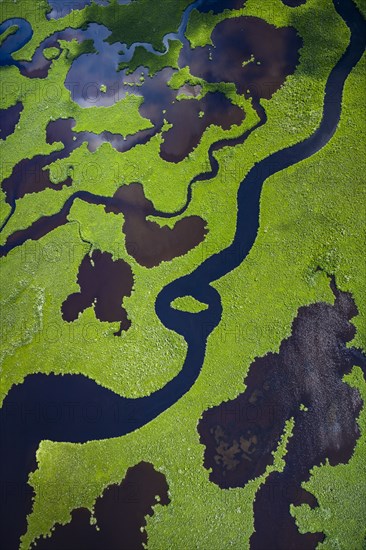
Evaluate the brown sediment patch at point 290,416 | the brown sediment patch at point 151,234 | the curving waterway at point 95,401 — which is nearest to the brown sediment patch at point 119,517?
the curving waterway at point 95,401

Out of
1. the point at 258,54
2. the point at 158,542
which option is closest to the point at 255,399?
the point at 158,542

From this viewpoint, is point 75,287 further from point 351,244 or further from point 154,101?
point 351,244

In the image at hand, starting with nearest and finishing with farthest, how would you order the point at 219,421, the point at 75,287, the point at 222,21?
the point at 219,421, the point at 75,287, the point at 222,21

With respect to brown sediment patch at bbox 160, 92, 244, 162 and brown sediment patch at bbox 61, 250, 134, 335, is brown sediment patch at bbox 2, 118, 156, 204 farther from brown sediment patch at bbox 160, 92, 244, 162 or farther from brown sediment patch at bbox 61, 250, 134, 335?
brown sediment patch at bbox 61, 250, 134, 335

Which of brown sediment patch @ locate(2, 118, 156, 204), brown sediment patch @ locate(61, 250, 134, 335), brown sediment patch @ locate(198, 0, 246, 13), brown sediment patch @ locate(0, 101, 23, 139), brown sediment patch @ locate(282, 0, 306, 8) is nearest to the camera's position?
brown sediment patch @ locate(61, 250, 134, 335)

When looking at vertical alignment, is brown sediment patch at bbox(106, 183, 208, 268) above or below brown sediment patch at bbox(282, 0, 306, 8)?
below

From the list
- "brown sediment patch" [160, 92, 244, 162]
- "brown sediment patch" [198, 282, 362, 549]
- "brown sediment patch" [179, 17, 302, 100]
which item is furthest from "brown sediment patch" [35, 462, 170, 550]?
"brown sediment patch" [179, 17, 302, 100]
